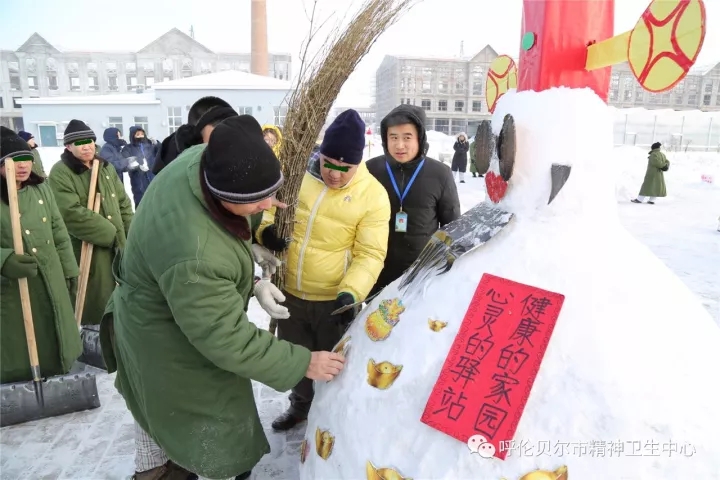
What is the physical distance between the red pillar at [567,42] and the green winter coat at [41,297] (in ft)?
8.37

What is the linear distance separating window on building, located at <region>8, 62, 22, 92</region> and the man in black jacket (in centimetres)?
4163

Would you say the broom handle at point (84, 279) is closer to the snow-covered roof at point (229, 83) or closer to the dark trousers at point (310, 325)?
the dark trousers at point (310, 325)

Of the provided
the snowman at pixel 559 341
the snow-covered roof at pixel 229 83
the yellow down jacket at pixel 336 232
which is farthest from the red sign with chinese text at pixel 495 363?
the snow-covered roof at pixel 229 83

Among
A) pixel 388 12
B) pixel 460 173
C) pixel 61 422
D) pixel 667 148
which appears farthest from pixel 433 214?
pixel 667 148

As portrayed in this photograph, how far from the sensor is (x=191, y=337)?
4.38ft

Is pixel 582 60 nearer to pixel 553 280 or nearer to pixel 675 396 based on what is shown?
pixel 553 280

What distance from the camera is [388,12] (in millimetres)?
1830

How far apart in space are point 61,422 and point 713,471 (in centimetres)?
285

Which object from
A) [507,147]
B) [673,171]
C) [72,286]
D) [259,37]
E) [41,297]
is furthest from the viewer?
[259,37]

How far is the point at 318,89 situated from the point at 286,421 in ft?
5.25

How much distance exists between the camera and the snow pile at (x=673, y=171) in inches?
451

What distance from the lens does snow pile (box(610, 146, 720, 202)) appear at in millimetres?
11445

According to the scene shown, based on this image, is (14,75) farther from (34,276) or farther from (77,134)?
(34,276)

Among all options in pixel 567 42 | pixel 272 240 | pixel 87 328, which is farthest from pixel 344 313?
pixel 87 328
